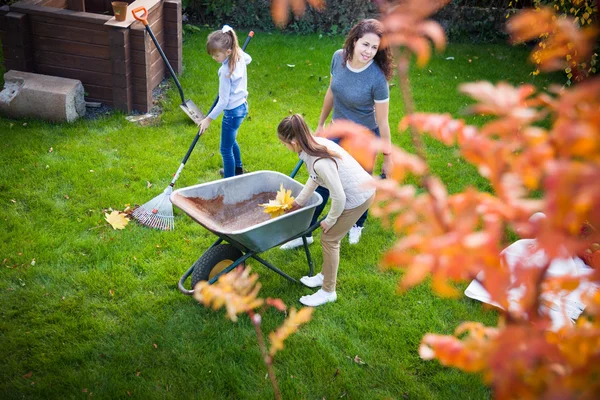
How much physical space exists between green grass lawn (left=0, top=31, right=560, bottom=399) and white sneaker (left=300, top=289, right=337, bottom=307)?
2.0 inches

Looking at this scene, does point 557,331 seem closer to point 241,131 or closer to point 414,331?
point 414,331

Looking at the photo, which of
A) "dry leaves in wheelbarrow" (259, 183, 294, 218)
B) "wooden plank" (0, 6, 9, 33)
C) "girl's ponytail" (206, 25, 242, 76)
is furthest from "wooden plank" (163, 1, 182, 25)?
"dry leaves in wheelbarrow" (259, 183, 294, 218)

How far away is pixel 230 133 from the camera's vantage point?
4.30 meters

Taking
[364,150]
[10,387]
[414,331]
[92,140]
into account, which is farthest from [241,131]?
[364,150]

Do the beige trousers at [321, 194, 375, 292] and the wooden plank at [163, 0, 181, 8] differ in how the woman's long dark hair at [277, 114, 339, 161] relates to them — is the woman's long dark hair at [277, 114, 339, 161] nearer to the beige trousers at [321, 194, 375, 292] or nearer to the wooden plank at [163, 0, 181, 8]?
the beige trousers at [321, 194, 375, 292]

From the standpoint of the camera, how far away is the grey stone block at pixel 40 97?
5.14 m

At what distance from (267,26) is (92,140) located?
12.0 ft

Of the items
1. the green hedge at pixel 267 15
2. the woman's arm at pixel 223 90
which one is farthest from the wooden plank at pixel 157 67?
the woman's arm at pixel 223 90

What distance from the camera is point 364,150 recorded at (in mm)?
1310

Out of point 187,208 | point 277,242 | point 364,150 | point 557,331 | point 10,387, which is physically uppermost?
point 364,150

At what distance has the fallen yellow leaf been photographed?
4078mm

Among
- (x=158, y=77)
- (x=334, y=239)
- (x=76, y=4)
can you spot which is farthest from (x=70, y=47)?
(x=334, y=239)

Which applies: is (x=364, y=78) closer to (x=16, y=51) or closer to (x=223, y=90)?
(x=223, y=90)

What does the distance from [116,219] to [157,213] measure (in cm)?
32
